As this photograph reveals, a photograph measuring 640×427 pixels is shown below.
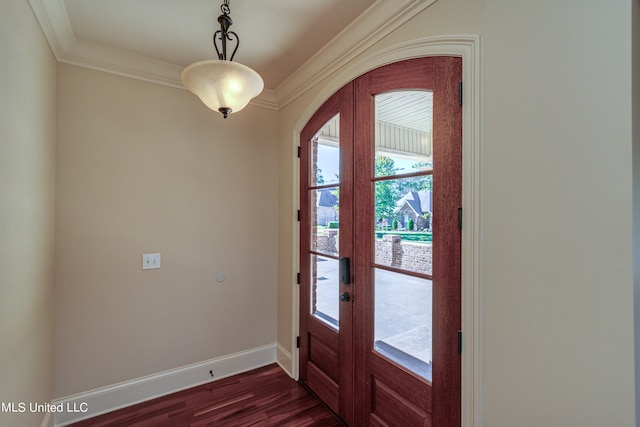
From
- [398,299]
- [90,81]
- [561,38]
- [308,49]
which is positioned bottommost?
[398,299]

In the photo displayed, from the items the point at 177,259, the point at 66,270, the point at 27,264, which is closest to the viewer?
the point at 27,264

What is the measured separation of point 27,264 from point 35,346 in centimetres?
51

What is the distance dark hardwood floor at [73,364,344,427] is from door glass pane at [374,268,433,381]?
2.79 feet

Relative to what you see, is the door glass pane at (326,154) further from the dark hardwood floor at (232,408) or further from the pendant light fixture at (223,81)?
the dark hardwood floor at (232,408)

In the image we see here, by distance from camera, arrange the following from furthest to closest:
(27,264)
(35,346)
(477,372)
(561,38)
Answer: (35,346)
(27,264)
(477,372)
(561,38)

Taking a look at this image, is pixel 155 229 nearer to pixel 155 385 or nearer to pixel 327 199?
pixel 155 385

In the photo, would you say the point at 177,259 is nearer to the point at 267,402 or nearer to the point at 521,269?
the point at 267,402

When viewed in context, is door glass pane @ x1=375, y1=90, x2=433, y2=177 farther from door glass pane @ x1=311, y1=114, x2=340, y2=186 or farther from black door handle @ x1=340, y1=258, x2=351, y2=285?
black door handle @ x1=340, y1=258, x2=351, y2=285

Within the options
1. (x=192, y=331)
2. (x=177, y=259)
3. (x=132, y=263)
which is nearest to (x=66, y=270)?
(x=132, y=263)

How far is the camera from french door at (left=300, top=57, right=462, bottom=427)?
1292mm

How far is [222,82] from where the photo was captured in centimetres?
127

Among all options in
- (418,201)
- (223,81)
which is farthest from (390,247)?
(223,81)

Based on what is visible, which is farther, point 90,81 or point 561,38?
point 90,81

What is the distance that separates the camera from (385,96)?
1626mm
